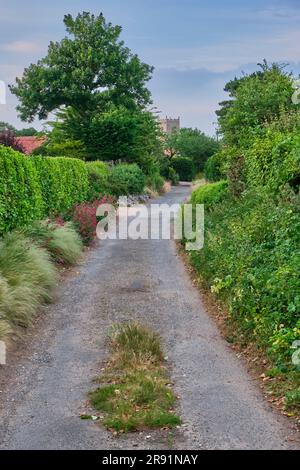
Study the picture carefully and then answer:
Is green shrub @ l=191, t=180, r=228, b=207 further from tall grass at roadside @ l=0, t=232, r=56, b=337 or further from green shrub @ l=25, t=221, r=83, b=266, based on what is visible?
tall grass at roadside @ l=0, t=232, r=56, b=337

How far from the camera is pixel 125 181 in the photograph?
30.0 meters

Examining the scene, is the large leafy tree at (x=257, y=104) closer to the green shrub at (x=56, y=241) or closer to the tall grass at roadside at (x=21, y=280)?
the green shrub at (x=56, y=241)

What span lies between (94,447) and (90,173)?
2190cm

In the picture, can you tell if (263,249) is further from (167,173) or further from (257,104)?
(167,173)

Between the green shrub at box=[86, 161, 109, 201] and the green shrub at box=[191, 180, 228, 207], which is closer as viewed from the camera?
the green shrub at box=[191, 180, 228, 207]

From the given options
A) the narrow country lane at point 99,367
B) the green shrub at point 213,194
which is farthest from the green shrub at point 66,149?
the narrow country lane at point 99,367

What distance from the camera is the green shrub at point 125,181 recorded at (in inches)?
1125

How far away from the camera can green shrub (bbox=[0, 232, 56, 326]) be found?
7500mm

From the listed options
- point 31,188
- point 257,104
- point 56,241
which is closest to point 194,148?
point 257,104

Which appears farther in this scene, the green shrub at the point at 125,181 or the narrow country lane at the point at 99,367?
the green shrub at the point at 125,181

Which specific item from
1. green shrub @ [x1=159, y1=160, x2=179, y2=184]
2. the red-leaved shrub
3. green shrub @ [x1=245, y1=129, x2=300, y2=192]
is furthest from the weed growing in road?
green shrub @ [x1=159, y1=160, x2=179, y2=184]

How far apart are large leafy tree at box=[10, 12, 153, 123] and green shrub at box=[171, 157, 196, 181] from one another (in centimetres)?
1694

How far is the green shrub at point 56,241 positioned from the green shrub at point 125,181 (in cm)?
1494
